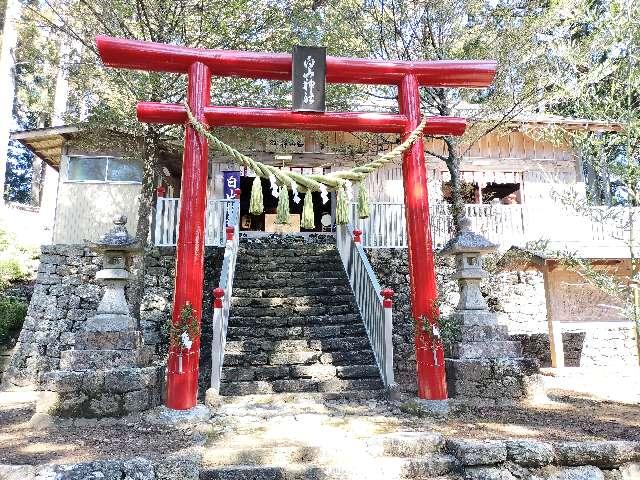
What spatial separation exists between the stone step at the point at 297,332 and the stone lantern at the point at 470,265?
196 centimetres

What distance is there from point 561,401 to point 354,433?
309 cm

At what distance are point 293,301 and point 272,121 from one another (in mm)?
3642

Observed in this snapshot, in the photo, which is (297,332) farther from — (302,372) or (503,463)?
(503,463)

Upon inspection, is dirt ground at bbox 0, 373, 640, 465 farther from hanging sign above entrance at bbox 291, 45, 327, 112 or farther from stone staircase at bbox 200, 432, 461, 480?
hanging sign above entrance at bbox 291, 45, 327, 112

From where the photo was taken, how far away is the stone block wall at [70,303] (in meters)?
9.10

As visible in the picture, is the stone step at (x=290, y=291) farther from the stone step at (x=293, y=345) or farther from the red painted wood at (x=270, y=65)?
the red painted wood at (x=270, y=65)

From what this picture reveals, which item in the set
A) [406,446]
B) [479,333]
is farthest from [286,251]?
[406,446]

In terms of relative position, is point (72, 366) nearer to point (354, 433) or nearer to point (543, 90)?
point (354, 433)

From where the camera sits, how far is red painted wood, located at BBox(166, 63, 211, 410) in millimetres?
5031

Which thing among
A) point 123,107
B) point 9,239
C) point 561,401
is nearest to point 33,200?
point 9,239

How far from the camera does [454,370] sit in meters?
5.61

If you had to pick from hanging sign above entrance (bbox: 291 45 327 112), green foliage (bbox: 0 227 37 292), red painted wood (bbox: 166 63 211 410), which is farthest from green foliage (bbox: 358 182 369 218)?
green foliage (bbox: 0 227 37 292)

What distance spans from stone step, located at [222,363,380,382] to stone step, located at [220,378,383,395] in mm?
134

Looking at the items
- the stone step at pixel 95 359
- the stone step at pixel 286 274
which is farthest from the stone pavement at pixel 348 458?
the stone step at pixel 286 274
